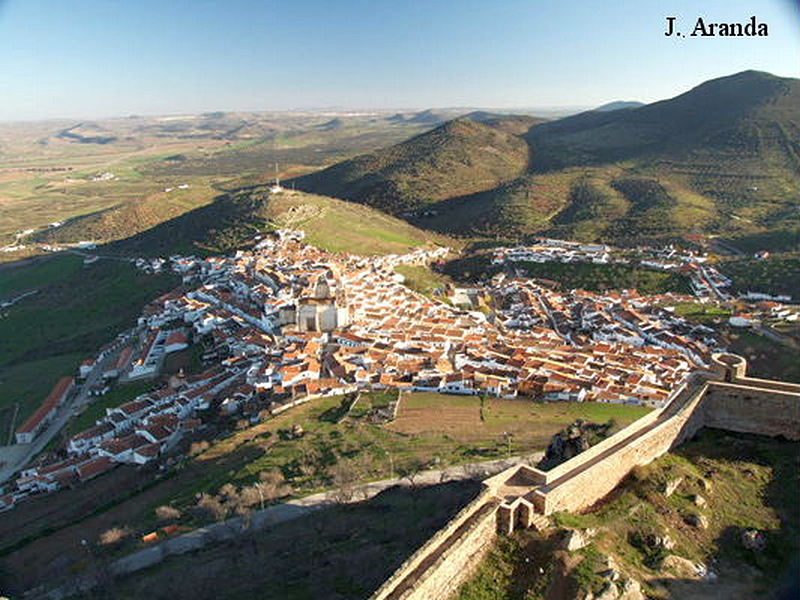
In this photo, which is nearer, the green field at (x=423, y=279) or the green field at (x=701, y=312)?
the green field at (x=701, y=312)

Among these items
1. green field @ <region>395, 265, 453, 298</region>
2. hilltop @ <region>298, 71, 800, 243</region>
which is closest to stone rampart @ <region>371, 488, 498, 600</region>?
green field @ <region>395, 265, 453, 298</region>

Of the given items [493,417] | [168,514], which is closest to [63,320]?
[168,514]

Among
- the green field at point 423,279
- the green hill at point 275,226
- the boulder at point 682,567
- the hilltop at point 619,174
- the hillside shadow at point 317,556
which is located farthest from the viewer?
the hilltop at point 619,174

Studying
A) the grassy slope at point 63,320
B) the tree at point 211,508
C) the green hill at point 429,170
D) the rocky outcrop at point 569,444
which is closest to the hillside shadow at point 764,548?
the rocky outcrop at point 569,444

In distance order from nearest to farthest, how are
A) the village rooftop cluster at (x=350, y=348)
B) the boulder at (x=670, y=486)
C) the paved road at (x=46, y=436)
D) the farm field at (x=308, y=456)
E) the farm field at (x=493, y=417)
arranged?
the boulder at (x=670, y=486) → the farm field at (x=308, y=456) → the farm field at (x=493, y=417) → the village rooftop cluster at (x=350, y=348) → the paved road at (x=46, y=436)

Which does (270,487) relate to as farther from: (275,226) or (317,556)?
(275,226)

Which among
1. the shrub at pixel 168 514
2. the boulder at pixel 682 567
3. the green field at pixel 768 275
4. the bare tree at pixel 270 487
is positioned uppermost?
the boulder at pixel 682 567

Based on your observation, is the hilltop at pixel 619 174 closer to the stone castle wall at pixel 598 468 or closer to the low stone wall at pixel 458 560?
the stone castle wall at pixel 598 468
